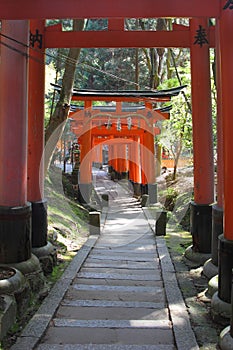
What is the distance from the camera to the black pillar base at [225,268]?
163 inches

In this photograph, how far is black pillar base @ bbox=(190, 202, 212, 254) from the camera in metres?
6.62

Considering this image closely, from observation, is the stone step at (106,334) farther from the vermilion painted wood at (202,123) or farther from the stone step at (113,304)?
the vermilion painted wood at (202,123)

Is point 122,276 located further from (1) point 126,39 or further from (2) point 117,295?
(1) point 126,39

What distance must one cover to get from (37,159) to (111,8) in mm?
3002

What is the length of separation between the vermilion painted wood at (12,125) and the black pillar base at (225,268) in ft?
8.61

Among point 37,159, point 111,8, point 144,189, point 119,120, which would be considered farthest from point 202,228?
point 119,120

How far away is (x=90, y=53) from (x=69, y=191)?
411 inches

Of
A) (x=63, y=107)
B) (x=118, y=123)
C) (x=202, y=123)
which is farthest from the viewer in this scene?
(x=118, y=123)

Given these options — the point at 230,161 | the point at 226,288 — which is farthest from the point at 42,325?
the point at 230,161

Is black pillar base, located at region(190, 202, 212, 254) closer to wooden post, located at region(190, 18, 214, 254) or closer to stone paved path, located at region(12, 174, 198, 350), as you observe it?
wooden post, located at region(190, 18, 214, 254)

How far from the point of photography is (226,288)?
13.6 ft

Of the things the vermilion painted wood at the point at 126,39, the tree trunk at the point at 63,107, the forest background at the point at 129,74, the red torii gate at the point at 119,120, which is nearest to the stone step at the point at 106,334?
the forest background at the point at 129,74

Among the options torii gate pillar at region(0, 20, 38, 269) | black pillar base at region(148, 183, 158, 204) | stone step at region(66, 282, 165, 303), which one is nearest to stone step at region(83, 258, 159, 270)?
stone step at region(66, 282, 165, 303)

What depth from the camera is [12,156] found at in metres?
5.04
